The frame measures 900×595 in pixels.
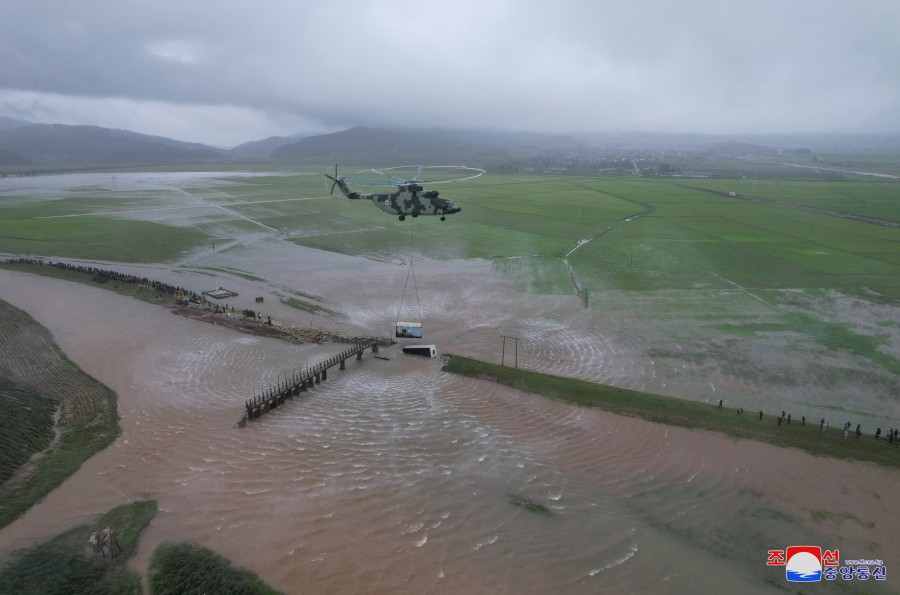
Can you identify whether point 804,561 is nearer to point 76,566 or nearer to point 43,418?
point 76,566

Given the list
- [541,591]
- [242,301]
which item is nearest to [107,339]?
[242,301]

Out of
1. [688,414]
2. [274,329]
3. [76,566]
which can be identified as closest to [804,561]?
[688,414]

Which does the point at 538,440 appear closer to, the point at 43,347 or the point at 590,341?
the point at 590,341

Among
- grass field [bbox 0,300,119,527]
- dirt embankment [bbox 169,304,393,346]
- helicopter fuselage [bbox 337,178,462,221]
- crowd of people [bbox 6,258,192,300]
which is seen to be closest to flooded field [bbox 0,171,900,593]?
grass field [bbox 0,300,119,527]

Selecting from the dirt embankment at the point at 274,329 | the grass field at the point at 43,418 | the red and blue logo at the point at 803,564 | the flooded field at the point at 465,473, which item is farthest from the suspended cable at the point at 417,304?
the red and blue logo at the point at 803,564

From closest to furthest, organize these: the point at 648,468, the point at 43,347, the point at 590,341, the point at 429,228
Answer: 1. the point at 648,468
2. the point at 43,347
3. the point at 590,341
4. the point at 429,228

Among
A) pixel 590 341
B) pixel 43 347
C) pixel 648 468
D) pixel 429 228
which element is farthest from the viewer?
Answer: pixel 429 228
